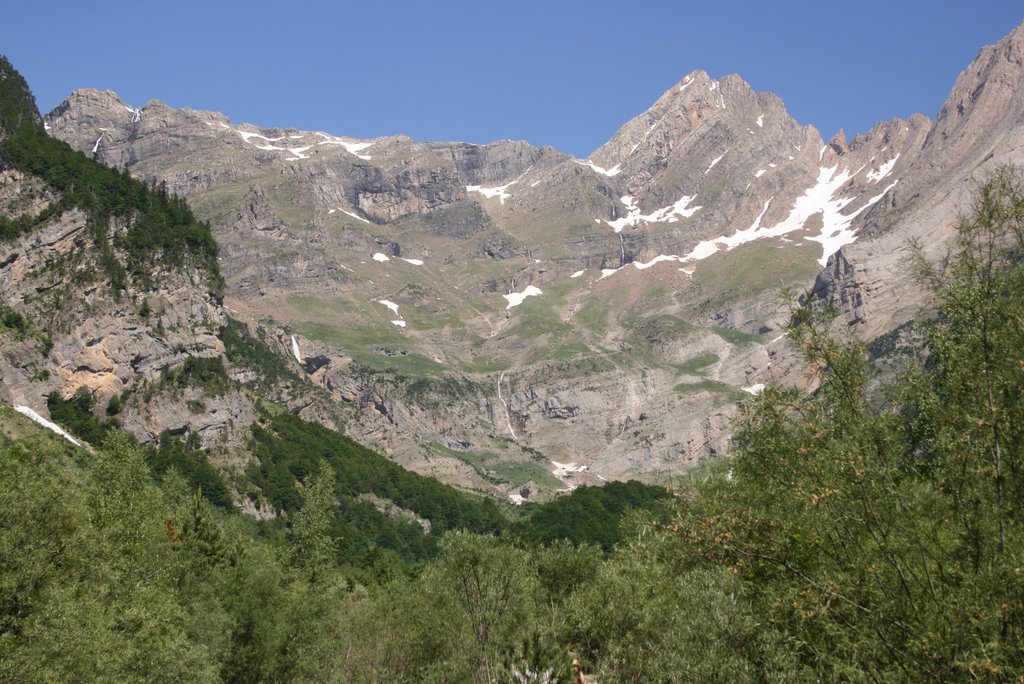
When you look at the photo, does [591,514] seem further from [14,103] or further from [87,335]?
[14,103]

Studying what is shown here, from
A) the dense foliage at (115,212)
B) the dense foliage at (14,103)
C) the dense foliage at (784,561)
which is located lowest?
the dense foliage at (784,561)

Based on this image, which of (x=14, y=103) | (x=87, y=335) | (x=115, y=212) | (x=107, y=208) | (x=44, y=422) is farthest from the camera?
(x=14, y=103)

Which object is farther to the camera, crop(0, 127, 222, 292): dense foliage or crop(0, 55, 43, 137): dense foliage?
crop(0, 55, 43, 137): dense foliage

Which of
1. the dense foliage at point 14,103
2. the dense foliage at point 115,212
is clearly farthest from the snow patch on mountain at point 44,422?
the dense foliage at point 14,103

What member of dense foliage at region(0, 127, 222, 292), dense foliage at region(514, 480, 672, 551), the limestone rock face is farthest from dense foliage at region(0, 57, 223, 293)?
dense foliage at region(514, 480, 672, 551)

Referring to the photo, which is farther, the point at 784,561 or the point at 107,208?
the point at 107,208

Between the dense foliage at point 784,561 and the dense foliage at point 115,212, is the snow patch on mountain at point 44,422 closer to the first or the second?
the dense foliage at point 115,212

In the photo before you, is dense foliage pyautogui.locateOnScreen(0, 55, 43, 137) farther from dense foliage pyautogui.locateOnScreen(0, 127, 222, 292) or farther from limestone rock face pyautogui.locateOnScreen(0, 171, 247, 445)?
limestone rock face pyautogui.locateOnScreen(0, 171, 247, 445)

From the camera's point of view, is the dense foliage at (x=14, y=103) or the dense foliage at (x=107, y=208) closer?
the dense foliage at (x=107, y=208)

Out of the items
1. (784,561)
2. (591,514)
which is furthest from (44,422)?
(784,561)

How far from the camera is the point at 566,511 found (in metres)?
161

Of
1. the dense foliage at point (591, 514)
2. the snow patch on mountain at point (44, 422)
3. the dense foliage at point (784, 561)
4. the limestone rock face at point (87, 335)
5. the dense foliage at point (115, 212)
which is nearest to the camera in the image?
the dense foliage at point (784, 561)

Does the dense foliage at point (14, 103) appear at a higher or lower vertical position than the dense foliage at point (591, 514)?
higher

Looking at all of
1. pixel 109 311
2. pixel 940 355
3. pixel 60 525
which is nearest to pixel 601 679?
pixel 940 355
